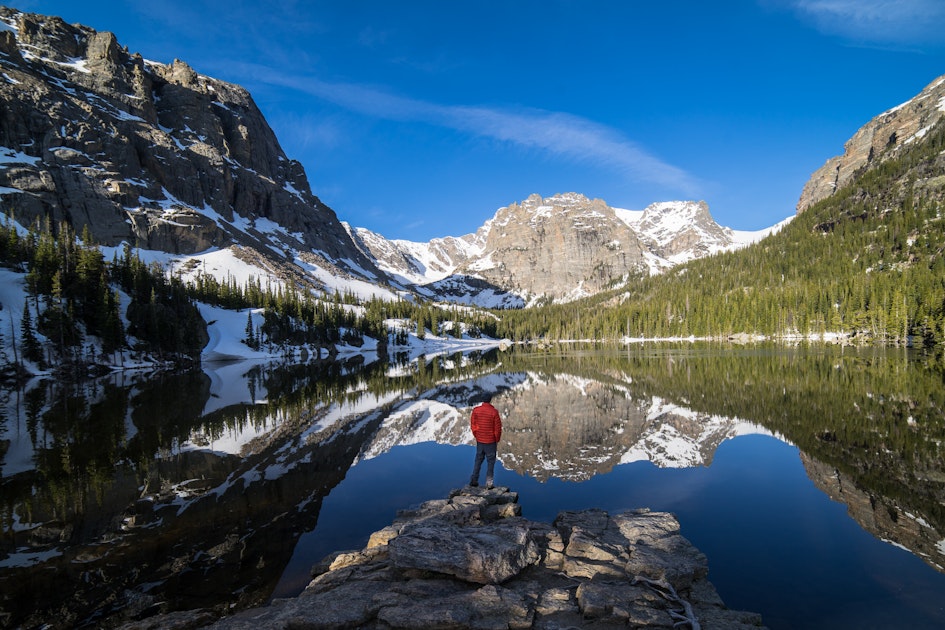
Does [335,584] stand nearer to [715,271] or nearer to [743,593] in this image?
[743,593]

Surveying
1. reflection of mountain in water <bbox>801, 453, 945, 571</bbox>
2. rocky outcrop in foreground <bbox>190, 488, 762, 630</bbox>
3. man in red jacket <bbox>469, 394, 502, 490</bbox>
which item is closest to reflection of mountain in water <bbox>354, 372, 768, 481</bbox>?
man in red jacket <bbox>469, 394, 502, 490</bbox>

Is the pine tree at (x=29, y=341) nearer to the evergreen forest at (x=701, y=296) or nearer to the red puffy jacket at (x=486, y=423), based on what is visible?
the evergreen forest at (x=701, y=296)

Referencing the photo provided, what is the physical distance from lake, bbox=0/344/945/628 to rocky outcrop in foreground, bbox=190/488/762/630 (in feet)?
4.29

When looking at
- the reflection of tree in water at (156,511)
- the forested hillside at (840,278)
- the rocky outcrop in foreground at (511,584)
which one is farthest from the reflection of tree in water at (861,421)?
the forested hillside at (840,278)

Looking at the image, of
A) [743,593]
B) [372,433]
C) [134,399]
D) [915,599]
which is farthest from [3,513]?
[134,399]

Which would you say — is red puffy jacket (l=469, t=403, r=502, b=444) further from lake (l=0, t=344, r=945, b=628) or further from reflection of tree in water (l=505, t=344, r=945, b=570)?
reflection of tree in water (l=505, t=344, r=945, b=570)

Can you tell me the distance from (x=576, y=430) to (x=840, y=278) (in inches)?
5162

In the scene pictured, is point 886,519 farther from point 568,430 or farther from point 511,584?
point 568,430

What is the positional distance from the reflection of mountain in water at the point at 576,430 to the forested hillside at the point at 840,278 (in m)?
68.4

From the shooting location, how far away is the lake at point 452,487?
8.57 metres

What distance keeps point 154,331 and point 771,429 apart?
87.6 m

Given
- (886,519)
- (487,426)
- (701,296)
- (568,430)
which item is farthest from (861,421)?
(701,296)

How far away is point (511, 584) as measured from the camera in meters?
7.57

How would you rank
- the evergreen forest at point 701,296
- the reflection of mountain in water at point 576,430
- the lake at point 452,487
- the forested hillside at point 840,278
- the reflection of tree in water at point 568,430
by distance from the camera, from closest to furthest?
the lake at point 452,487 → the reflection of tree in water at point 568,430 → the reflection of mountain in water at point 576,430 → the evergreen forest at point 701,296 → the forested hillside at point 840,278
